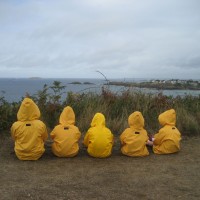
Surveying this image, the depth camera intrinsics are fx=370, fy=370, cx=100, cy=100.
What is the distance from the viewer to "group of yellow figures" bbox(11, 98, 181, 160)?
23.1ft

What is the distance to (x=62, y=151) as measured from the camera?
7238 millimetres

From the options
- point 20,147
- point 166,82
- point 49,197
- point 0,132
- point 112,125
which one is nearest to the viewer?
point 49,197

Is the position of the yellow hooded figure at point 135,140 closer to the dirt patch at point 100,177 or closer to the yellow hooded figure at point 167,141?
the dirt patch at point 100,177

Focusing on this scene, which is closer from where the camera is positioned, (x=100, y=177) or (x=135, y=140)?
(x=100, y=177)

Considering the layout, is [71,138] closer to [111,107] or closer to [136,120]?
[136,120]

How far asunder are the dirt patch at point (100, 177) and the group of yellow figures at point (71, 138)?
16 centimetres

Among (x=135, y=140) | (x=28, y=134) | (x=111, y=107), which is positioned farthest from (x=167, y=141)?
(x=111, y=107)

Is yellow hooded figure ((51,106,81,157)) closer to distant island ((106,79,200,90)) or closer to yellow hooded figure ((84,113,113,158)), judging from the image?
yellow hooded figure ((84,113,113,158))

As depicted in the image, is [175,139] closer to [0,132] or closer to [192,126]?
[192,126]

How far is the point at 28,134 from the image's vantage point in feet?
23.0

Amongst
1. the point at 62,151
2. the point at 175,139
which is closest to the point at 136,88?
the point at 175,139

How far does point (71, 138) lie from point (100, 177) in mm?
1366

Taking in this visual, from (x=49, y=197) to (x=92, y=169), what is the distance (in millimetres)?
1604

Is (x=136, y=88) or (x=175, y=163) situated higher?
(x=136, y=88)
